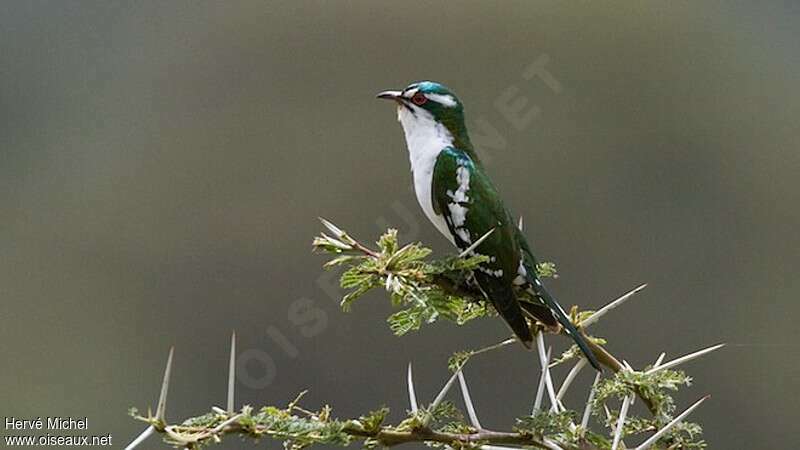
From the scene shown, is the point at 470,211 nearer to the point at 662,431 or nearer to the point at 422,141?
the point at 422,141

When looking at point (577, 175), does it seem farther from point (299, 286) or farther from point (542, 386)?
point (542, 386)

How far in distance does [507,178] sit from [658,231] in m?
0.34

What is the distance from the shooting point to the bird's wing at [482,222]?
83cm

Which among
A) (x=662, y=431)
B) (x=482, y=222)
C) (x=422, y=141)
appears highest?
(x=422, y=141)

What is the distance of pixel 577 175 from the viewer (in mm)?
2117

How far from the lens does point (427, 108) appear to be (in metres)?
1.09
